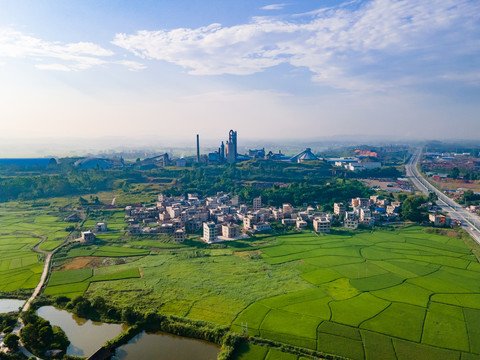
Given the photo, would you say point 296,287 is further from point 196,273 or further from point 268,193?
point 268,193

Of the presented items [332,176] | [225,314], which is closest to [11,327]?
[225,314]

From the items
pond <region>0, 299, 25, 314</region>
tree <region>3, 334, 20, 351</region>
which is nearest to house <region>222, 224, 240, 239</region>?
pond <region>0, 299, 25, 314</region>

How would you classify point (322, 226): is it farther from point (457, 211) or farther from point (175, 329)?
point (175, 329)

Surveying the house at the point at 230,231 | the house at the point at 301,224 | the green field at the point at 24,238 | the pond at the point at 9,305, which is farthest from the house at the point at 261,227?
the pond at the point at 9,305

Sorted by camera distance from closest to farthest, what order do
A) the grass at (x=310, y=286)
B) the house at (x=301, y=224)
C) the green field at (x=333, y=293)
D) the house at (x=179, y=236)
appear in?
the green field at (x=333, y=293), the grass at (x=310, y=286), the house at (x=179, y=236), the house at (x=301, y=224)

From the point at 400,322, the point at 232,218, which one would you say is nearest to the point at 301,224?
the point at 232,218

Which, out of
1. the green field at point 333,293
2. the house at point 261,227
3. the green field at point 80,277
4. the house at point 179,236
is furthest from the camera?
the house at point 261,227

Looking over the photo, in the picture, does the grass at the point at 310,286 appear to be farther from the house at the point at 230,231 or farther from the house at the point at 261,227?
the house at the point at 261,227
